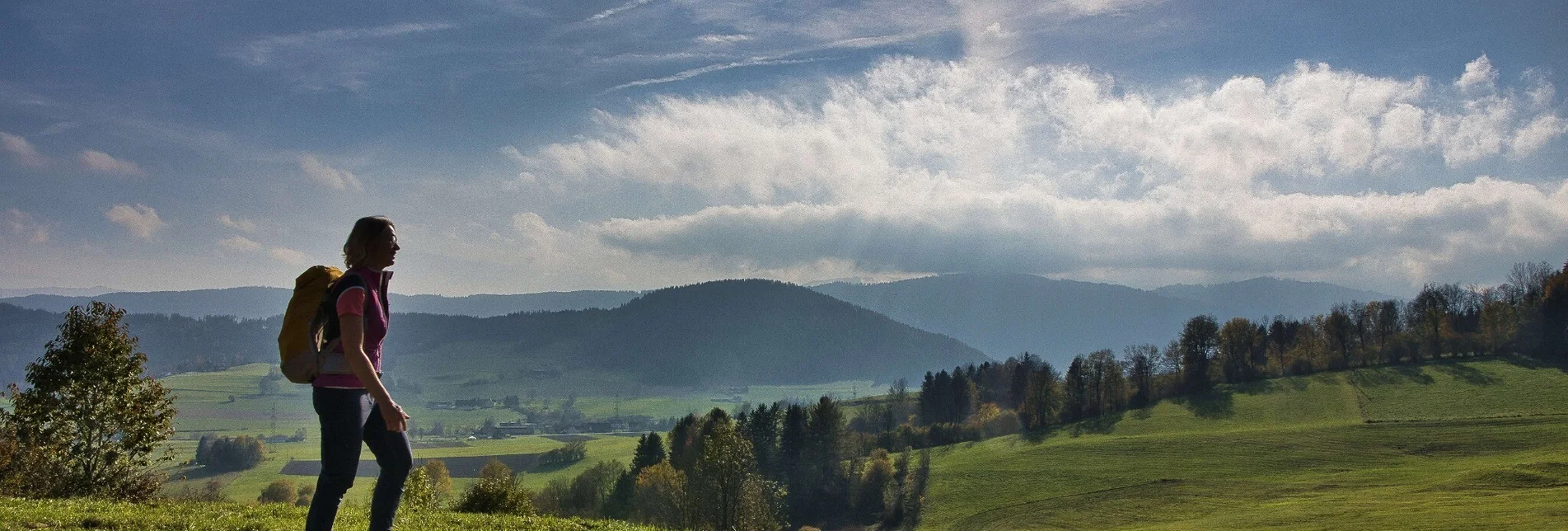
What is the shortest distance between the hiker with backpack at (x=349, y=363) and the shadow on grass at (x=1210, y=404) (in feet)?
450

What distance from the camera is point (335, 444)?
279 inches

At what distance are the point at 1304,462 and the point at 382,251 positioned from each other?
110 m

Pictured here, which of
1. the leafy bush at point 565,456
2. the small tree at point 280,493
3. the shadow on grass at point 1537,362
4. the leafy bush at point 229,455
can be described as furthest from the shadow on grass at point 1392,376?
the leafy bush at point 229,455

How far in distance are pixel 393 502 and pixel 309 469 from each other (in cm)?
18820

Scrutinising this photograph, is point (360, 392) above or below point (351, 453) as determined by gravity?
above

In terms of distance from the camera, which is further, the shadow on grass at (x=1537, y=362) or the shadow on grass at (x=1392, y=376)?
the shadow on grass at (x=1392, y=376)

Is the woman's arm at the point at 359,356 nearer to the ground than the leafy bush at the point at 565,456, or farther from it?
farther from it

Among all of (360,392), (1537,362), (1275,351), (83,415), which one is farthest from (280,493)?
(1537,362)

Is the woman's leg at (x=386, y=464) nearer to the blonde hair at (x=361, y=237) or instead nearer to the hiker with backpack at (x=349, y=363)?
the hiker with backpack at (x=349, y=363)

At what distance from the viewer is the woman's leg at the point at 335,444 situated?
23.1ft

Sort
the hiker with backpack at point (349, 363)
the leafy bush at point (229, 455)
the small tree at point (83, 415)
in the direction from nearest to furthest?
the hiker with backpack at point (349, 363)
the small tree at point (83, 415)
the leafy bush at point (229, 455)

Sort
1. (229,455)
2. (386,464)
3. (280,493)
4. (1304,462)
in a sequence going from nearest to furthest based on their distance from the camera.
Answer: (386,464), (1304,462), (280,493), (229,455)

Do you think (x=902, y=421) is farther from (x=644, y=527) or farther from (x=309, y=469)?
(x=644, y=527)

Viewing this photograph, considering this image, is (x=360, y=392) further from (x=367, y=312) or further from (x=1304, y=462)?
(x=1304, y=462)
